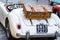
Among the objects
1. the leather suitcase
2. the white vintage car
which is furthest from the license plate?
the leather suitcase

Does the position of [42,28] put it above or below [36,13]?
below

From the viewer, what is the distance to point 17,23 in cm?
594

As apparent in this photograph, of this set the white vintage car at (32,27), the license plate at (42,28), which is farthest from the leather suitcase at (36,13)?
the license plate at (42,28)

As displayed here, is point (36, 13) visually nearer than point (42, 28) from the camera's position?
No

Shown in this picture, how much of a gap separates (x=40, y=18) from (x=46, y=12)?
0.27 meters

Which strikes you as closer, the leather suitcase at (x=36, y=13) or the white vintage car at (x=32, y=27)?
the white vintage car at (x=32, y=27)

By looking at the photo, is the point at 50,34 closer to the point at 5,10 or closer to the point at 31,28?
the point at 31,28

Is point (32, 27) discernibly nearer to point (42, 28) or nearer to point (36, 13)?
point (42, 28)

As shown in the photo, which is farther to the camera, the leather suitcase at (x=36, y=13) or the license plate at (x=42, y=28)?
the leather suitcase at (x=36, y=13)

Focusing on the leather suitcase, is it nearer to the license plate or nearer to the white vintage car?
the white vintage car

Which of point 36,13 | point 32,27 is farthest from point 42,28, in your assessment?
point 36,13

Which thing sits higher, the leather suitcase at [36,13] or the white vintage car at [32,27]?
the leather suitcase at [36,13]

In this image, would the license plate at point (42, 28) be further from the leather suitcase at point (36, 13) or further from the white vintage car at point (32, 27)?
the leather suitcase at point (36, 13)

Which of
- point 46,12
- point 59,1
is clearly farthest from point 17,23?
point 59,1
